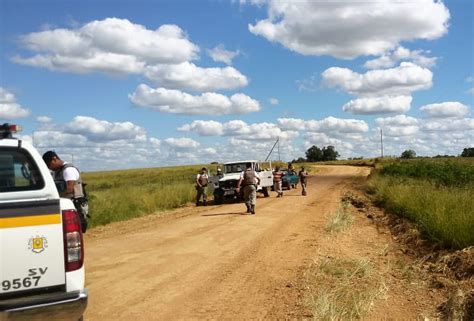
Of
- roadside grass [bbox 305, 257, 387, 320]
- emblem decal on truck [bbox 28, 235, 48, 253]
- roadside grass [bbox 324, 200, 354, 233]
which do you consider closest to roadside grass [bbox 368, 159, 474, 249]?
roadside grass [bbox 324, 200, 354, 233]

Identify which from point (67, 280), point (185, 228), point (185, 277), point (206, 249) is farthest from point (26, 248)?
point (185, 228)

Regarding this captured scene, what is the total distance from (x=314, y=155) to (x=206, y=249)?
5506 inches

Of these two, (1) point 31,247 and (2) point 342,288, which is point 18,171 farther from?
(2) point 342,288

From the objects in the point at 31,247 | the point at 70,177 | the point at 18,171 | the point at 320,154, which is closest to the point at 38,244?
the point at 31,247

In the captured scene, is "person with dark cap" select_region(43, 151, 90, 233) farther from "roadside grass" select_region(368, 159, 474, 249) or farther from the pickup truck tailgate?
"roadside grass" select_region(368, 159, 474, 249)

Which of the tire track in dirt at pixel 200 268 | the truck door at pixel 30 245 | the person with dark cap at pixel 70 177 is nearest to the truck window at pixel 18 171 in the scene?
the truck door at pixel 30 245

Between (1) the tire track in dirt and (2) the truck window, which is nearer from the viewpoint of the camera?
(2) the truck window

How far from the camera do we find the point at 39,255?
415 cm

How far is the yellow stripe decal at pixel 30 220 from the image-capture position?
4016 millimetres

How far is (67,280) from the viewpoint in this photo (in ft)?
14.3

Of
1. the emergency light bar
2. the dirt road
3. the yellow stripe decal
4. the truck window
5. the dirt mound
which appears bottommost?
the dirt mound

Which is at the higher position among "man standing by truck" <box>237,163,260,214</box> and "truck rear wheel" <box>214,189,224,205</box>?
"man standing by truck" <box>237,163,260,214</box>

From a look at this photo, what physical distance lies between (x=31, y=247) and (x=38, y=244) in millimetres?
57

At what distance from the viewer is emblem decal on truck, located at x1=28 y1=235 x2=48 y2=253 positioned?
4.11 meters
